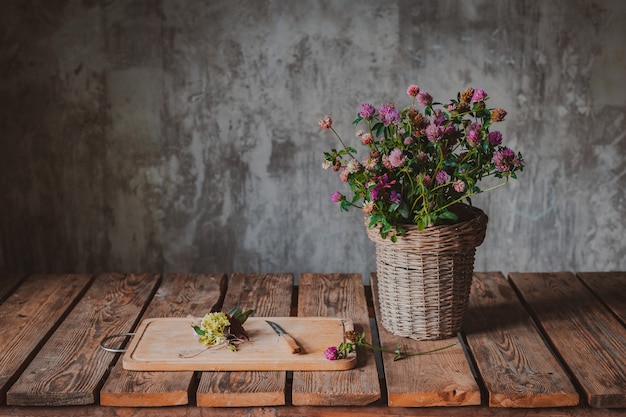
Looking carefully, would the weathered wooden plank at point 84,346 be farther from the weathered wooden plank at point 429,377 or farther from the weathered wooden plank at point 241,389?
the weathered wooden plank at point 429,377

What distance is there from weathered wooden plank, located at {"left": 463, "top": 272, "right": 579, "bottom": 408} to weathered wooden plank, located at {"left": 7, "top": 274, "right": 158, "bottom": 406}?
1.01 m

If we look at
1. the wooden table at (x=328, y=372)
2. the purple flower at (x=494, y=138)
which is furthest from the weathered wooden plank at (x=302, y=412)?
the purple flower at (x=494, y=138)

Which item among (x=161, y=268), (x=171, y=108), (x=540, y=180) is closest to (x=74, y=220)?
(x=161, y=268)

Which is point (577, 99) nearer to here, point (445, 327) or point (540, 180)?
point (540, 180)

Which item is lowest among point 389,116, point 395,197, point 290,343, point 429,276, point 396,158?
point 290,343

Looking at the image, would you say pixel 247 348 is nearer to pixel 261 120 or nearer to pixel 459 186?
pixel 459 186

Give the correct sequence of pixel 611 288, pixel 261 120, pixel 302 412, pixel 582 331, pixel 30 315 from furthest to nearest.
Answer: pixel 261 120 → pixel 611 288 → pixel 30 315 → pixel 582 331 → pixel 302 412

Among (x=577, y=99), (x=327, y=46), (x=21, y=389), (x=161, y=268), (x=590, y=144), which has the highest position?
(x=327, y=46)

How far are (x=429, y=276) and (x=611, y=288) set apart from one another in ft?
2.87

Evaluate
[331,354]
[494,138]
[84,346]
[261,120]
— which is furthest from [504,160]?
[261,120]

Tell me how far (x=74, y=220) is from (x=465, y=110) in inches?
100

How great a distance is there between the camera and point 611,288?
8.42ft

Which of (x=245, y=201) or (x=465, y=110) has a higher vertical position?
(x=465, y=110)

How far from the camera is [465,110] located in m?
2.01
